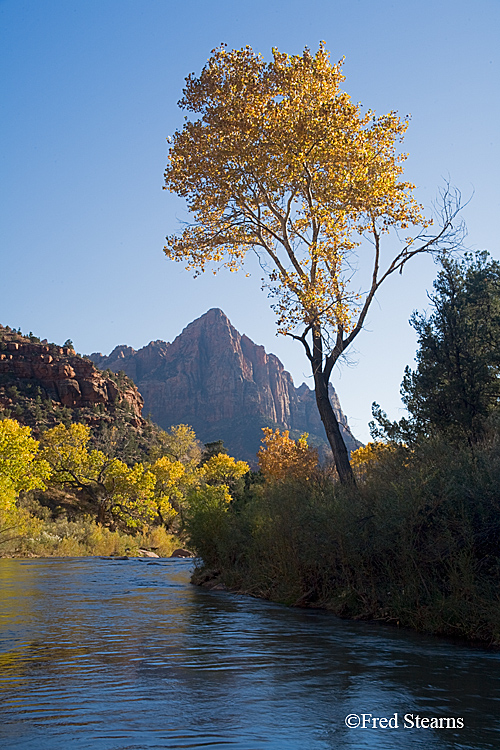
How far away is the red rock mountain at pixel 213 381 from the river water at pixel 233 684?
127860mm

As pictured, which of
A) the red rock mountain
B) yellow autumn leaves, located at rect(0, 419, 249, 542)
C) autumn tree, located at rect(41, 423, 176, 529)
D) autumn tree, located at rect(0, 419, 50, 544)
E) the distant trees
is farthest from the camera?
the red rock mountain

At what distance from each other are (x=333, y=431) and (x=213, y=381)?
15344cm

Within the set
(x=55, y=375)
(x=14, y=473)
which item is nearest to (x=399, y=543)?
(x=14, y=473)

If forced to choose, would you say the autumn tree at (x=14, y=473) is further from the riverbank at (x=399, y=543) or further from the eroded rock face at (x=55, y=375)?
the eroded rock face at (x=55, y=375)

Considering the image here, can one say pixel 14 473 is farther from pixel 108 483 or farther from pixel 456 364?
pixel 456 364

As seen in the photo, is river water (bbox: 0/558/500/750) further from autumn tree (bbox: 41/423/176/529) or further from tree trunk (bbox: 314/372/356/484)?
autumn tree (bbox: 41/423/176/529)

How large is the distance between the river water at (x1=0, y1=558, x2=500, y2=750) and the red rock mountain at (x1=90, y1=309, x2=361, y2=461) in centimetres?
12786

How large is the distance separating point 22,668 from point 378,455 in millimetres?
7223

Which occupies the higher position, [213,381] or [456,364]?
[213,381]

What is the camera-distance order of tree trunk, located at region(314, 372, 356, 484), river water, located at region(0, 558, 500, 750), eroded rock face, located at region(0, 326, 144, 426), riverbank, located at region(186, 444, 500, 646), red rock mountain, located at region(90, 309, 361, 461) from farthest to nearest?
red rock mountain, located at region(90, 309, 361, 461) < eroded rock face, located at region(0, 326, 144, 426) < tree trunk, located at region(314, 372, 356, 484) < riverbank, located at region(186, 444, 500, 646) < river water, located at region(0, 558, 500, 750)

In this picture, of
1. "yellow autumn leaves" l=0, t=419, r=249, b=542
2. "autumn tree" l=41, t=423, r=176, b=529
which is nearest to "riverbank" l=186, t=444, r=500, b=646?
"yellow autumn leaves" l=0, t=419, r=249, b=542

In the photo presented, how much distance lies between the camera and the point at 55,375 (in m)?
71.5

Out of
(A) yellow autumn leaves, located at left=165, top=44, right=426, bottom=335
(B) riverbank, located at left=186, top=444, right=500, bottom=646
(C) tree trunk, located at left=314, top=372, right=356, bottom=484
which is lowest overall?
(B) riverbank, located at left=186, top=444, right=500, bottom=646

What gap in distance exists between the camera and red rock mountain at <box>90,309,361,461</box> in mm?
156250
